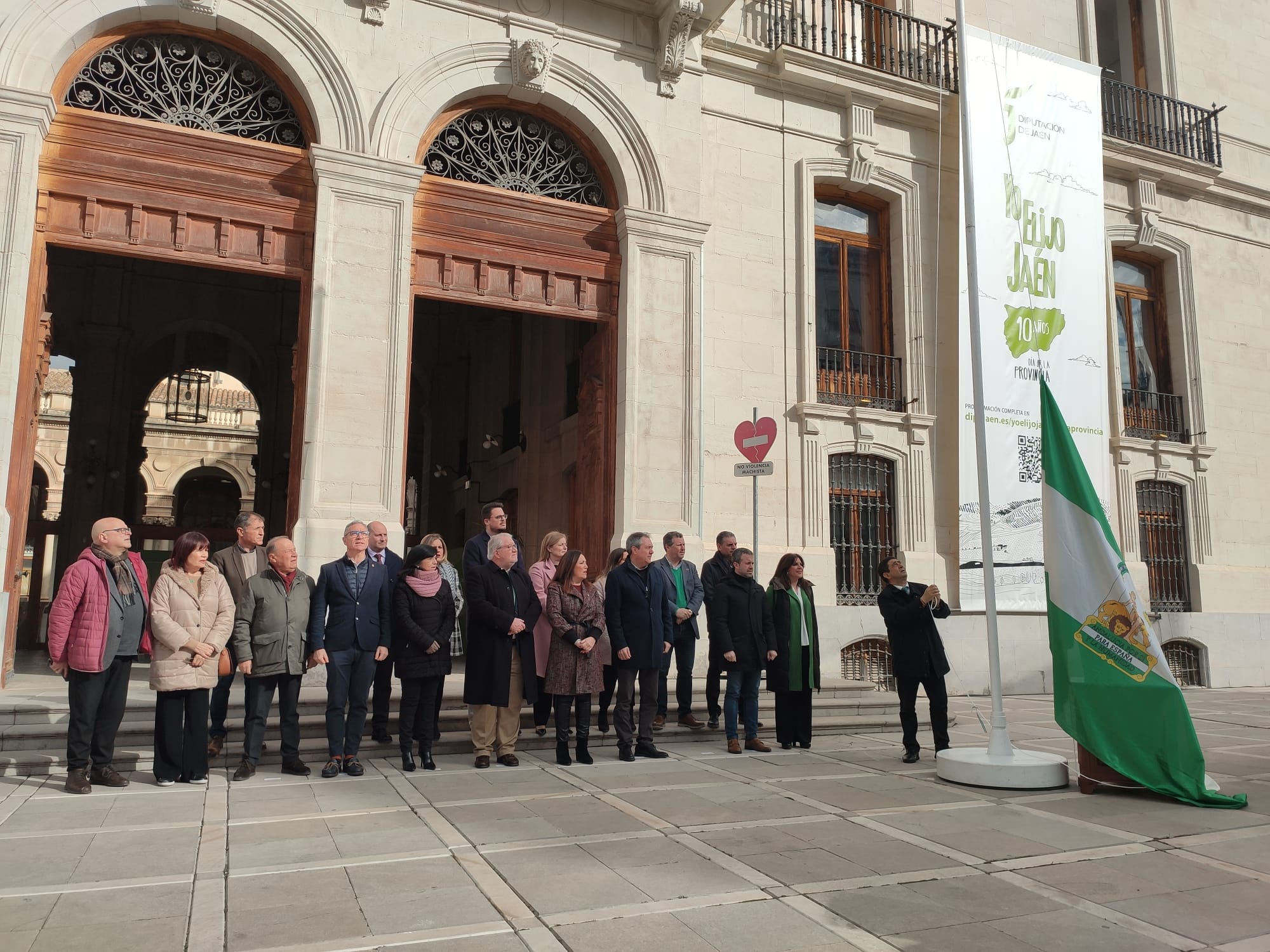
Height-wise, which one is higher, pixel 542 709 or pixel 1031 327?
pixel 1031 327

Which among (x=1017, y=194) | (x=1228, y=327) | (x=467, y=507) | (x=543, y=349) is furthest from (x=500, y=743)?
(x=1228, y=327)

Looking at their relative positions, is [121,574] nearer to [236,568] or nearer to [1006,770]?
[236,568]

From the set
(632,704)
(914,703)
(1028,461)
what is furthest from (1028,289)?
(632,704)

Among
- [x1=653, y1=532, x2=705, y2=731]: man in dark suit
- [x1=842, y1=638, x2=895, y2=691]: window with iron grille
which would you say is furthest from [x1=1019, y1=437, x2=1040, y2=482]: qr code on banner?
[x1=653, y1=532, x2=705, y2=731]: man in dark suit

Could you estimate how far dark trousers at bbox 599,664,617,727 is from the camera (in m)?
8.70

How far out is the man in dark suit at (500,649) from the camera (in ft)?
25.0

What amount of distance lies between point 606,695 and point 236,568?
345 cm

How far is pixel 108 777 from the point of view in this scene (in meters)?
6.62

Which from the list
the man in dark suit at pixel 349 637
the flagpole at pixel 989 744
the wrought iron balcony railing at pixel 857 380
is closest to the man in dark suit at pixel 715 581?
the flagpole at pixel 989 744

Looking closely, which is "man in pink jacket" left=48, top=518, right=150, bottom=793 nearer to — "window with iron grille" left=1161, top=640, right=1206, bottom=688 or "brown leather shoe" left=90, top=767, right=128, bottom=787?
"brown leather shoe" left=90, top=767, right=128, bottom=787

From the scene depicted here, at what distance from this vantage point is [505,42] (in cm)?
1177

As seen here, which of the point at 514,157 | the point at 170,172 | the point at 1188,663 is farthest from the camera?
the point at 1188,663

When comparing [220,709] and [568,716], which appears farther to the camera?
[568,716]

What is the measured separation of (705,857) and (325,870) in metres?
1.91
